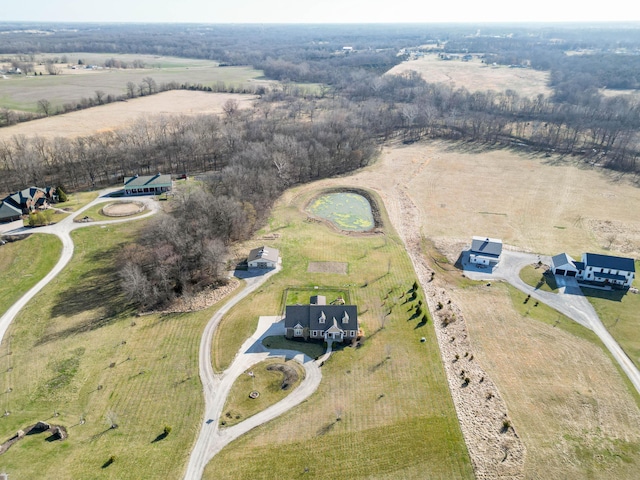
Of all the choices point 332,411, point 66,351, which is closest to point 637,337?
point 332,411

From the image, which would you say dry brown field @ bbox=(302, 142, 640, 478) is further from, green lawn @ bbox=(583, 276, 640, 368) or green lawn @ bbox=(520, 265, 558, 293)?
green lawn @ bbox=(520, 265, 558, 293)

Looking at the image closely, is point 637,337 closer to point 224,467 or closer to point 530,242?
point 530,242

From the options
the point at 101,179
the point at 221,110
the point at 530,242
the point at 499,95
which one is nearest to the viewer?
the point at 530,242

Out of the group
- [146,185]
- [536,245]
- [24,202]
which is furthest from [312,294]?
[24,202]

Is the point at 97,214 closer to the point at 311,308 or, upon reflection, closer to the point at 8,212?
the point at 8,212

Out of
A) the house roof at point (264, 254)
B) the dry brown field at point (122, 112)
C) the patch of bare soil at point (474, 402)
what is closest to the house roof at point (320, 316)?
the patch of bare soil at point (474, 402)

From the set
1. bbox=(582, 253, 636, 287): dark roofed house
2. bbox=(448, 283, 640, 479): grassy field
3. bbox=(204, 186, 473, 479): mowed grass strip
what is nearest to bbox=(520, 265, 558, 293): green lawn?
bbox=(448, 283, 640, 479): grassy field

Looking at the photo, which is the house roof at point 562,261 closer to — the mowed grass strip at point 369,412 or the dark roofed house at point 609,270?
the dark roofed house at point 609,270
